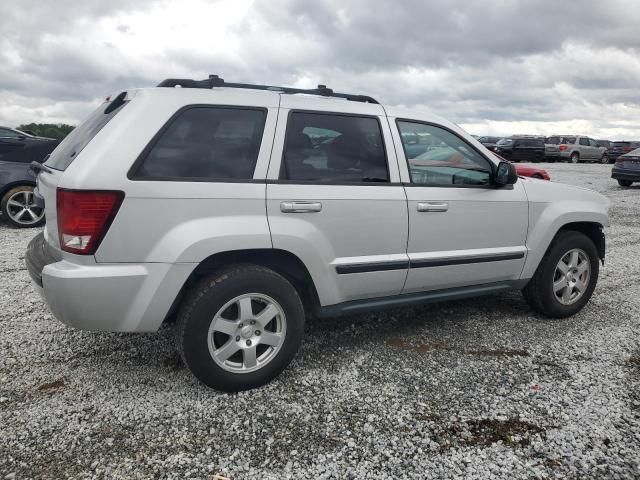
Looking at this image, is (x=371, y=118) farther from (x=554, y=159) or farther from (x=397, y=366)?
(x=554, y=159)

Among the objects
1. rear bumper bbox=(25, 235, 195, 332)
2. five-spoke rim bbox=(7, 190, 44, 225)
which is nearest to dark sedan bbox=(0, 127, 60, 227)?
five-spoke rim bbox=(7, 190, 44, 225)

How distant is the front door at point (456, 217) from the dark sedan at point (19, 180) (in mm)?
6479

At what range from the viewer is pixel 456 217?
3506 mm

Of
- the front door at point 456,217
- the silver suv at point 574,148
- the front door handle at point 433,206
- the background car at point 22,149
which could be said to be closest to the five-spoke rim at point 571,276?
the front door at point 456,217

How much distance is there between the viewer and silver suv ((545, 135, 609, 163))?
94.8 ft

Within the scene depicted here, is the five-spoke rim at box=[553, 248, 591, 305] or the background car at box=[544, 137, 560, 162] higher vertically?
the background car at box=[544, 137, 560, 162]

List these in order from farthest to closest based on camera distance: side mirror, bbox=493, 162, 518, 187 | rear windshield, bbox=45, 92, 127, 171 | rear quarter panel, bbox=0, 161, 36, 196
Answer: rear quarter panel, bbox=0, 161, 36, 196
side mirror, bbox=493, 162, 518, 187
rear windshield, bbox=45, 92, 127, 171

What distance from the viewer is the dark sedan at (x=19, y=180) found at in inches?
297

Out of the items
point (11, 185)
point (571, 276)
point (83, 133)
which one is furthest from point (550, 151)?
point (83, 133)

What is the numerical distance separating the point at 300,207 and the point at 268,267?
0.44m

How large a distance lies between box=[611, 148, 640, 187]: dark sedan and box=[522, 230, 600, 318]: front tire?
13382 millimetres

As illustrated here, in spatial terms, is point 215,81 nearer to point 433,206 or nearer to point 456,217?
point 433,206

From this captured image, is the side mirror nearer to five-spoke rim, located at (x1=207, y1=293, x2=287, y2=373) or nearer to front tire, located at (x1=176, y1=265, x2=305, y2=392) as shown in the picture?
front tire, located at (x1=176, y1=265, x2=305, y2=392)

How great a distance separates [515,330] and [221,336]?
95.2 inches
